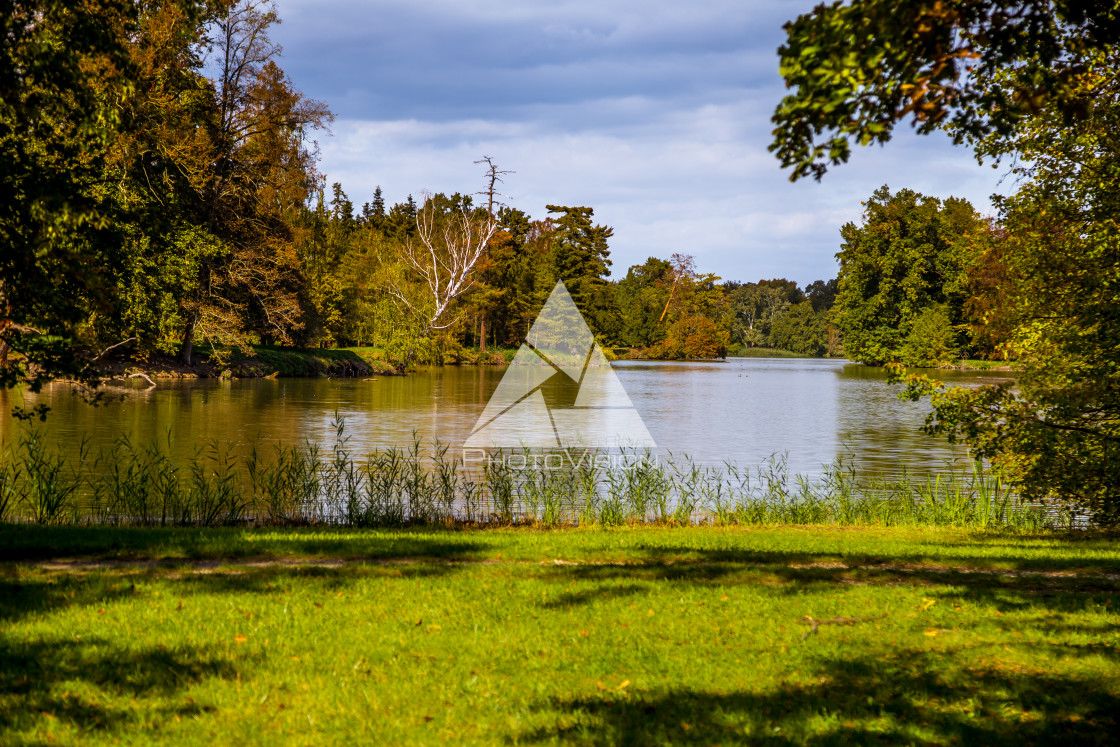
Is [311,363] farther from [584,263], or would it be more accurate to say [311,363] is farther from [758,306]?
[758,306]

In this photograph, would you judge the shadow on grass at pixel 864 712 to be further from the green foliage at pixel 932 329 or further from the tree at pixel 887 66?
the green foliage at pixel 932 329

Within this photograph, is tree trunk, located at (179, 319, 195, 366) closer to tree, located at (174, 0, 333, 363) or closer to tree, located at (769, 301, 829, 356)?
tree, located at (174, 0, 333, 363)

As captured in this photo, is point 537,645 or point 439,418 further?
point 439,418

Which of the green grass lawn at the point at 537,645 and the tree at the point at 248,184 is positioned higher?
the tree at the point at 248,184

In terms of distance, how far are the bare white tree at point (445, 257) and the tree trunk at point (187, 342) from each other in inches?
630

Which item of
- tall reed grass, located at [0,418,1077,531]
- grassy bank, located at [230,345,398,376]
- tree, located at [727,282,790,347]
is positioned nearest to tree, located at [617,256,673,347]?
grassy bank, located at [230,345,398,376]

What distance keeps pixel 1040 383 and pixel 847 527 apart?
11.3ft

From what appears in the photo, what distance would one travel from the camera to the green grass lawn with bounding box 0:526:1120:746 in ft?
14.0

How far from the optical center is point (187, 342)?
4038 centimetres

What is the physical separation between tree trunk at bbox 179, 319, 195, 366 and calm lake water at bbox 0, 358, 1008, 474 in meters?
2.88

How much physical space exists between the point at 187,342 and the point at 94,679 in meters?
39.2

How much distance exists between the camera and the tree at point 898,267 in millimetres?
76750

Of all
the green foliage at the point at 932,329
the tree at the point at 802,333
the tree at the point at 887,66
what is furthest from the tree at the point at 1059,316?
the tree at the point at 802,333
